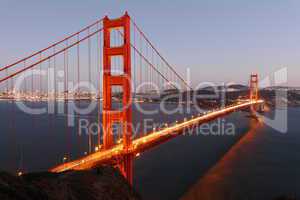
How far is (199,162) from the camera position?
25.4 meters

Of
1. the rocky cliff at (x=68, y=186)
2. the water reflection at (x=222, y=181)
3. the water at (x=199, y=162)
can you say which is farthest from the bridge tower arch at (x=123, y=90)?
the water reflection at (x=222, y=181)

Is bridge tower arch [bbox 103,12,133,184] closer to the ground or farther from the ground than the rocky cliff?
farther from the ground

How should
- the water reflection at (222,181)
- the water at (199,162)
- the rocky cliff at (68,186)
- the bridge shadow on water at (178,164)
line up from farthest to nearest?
1. the water at (199,162)
2. the bridge shadow on water at (178,164)
3. the water reflection at (222,181)
4. the rocky cliff at (68,186)

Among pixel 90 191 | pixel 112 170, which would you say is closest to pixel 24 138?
pixel 112 170

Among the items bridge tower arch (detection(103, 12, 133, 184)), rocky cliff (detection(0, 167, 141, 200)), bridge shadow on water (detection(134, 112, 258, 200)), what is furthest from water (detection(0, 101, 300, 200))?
rocky cliff (detection(0, 167, 141, 200))

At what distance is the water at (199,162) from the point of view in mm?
18672

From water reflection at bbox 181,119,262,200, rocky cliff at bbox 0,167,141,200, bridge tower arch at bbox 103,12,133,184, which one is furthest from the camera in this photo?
water reflection at bbox 181,119,262,200

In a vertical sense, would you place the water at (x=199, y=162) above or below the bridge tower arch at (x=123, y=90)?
below

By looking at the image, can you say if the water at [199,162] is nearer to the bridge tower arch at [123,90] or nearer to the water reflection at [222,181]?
the water reflection at [222,181]

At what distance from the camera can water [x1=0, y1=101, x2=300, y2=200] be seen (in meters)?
18.7

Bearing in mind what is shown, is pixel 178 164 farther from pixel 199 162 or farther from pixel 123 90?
pixel 123 90

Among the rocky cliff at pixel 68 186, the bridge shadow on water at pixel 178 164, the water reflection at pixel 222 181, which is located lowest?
the water reflection at pixel 222 181

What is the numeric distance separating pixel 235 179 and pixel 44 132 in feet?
105

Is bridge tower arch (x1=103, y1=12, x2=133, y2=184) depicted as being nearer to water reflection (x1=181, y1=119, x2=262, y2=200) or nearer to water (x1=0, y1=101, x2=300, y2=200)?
water (x1=0, y1=101, x2=300, y2=200)
